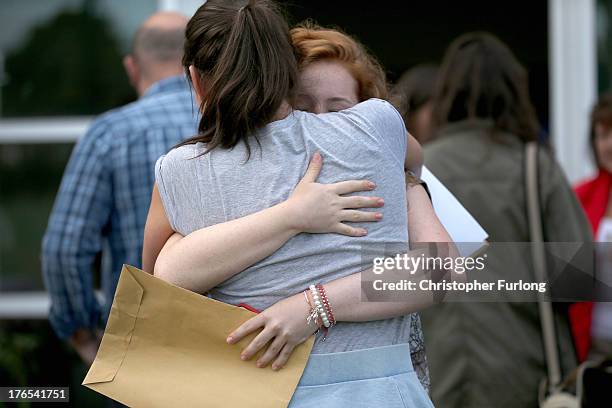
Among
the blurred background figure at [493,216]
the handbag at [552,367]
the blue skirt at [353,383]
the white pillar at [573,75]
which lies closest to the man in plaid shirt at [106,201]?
the blurred background figure at [493,216]

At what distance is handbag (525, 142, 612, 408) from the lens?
2725 mm

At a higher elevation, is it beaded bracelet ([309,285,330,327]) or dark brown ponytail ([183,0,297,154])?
dark brown ponytail ([183,0,297,154])

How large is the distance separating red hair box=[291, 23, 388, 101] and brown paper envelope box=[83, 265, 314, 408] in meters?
0.50

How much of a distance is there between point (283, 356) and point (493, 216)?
1.46 m

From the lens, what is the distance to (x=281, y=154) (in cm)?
165

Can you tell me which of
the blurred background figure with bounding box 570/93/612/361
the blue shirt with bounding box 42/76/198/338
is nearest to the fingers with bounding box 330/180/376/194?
the blurred background figure with bounding box 570/93/612/361

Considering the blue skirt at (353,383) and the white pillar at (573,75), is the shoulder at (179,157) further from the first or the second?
the white pillar at (573,75)

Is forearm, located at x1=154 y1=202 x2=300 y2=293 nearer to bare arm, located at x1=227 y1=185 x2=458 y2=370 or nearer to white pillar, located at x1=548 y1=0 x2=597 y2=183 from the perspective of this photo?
bare arm, located at x1=227 y1=185 x2=458 y2=370

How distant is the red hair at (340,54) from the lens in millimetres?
1822

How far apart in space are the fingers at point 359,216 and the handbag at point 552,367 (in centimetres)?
122

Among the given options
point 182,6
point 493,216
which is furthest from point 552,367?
point 182,6

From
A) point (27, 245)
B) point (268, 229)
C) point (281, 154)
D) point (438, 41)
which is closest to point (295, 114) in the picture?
point (281, 154)

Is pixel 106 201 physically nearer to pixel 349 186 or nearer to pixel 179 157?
pixel 179 157

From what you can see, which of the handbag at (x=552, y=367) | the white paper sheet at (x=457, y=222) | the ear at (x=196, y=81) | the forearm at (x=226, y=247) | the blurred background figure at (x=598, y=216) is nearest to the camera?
the forearm at (x=226, y=247)
